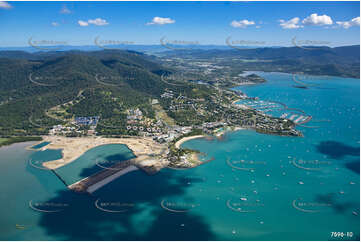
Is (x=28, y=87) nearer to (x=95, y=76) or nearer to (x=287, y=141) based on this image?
(x=95, y=76)

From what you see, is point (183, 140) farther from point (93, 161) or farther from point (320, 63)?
point (320, 63)

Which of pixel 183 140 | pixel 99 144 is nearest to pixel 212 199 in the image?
pixel 183 140

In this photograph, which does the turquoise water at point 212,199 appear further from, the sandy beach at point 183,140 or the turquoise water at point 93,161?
the sandy beach at point 183,140

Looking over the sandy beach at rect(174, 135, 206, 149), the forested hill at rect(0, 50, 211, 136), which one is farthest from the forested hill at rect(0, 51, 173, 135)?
the sandy beach at rect(174, 135, 206, 149)

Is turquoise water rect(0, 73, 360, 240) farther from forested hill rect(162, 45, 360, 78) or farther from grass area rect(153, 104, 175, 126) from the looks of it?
forested hill rect(162, 45, 360, 78)

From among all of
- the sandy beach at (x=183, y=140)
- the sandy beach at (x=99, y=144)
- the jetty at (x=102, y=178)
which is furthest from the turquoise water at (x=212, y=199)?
the sandy beach at (x=183, y=140)

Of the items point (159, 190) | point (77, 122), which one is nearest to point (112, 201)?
point (159, 190)
